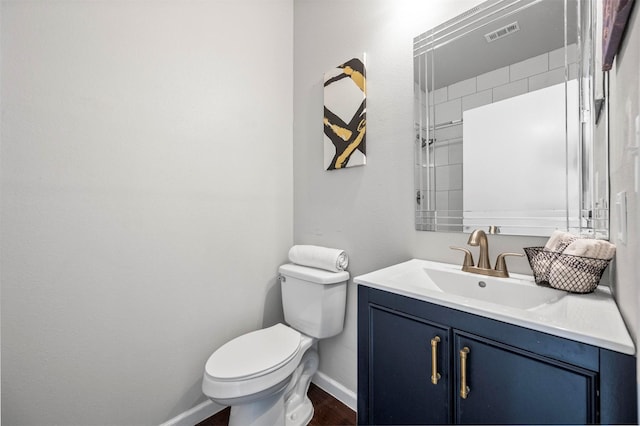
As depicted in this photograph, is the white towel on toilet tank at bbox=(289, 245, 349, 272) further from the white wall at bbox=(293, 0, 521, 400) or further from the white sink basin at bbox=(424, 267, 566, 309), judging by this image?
the white sink basin at bbox=(424, 267, 566, 309)

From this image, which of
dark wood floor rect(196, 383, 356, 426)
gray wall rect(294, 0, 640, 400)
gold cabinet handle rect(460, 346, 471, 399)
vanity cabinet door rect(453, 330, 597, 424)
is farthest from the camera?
dark wood floor rect(196, 383, 356, 426)

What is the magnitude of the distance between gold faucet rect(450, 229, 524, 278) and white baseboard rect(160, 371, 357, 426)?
99 centimetres

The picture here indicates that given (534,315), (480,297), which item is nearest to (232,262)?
(480,297)

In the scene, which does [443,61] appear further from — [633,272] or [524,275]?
[633,272]

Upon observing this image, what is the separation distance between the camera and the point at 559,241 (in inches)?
33.2

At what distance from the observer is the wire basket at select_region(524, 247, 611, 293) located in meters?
0.74

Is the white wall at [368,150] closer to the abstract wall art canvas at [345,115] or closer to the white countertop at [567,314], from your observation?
the abstract wall art canvas at [345,115]

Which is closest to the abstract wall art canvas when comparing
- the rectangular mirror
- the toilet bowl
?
the rectangular mirror

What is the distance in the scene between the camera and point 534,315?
0.63 m

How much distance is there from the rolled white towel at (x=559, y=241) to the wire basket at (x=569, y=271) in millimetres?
37

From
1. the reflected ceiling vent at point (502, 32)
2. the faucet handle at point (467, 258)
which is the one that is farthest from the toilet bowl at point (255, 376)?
the reflected ceiling vent at point (502, 32)

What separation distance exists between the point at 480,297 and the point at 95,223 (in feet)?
4.97

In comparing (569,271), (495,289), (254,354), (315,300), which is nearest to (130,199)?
(254,354)

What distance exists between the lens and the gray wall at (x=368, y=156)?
1.27 metres
